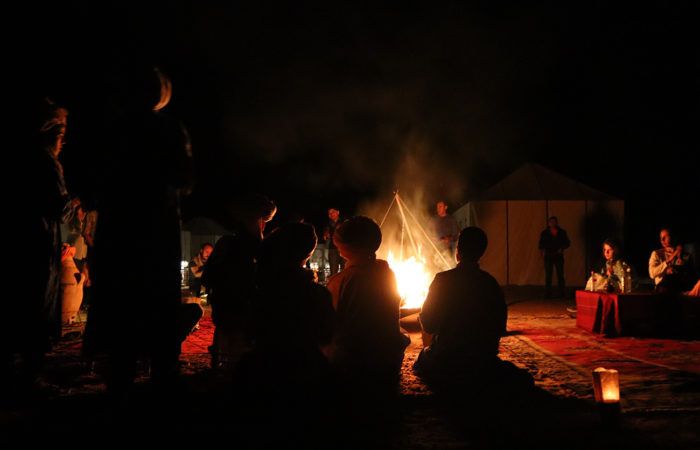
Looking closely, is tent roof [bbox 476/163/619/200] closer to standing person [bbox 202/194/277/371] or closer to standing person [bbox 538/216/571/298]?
standing person [bbox 538/216/571/298]

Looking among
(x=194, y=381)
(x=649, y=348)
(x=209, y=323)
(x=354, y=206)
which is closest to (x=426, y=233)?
(x=209, y=323)

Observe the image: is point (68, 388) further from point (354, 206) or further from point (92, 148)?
point (354, 206)

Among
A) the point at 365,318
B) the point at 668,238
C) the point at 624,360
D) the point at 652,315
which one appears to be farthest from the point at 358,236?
the point at 668,238

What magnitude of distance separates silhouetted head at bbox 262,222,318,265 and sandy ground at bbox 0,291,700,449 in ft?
2.40

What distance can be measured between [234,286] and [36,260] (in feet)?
4.68

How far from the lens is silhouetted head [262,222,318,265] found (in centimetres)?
314

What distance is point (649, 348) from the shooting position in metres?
6.25

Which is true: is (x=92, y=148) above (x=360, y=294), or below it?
above

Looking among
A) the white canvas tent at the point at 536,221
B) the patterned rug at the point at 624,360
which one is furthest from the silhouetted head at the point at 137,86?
the white canvas tent at the point at 536,221

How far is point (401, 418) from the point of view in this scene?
349 centimetres

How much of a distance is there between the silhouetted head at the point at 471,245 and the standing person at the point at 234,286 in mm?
1604

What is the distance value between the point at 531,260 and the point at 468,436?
13.6 meters

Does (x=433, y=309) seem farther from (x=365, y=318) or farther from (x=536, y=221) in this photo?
(x=536, y=221)

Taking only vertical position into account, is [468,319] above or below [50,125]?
below
